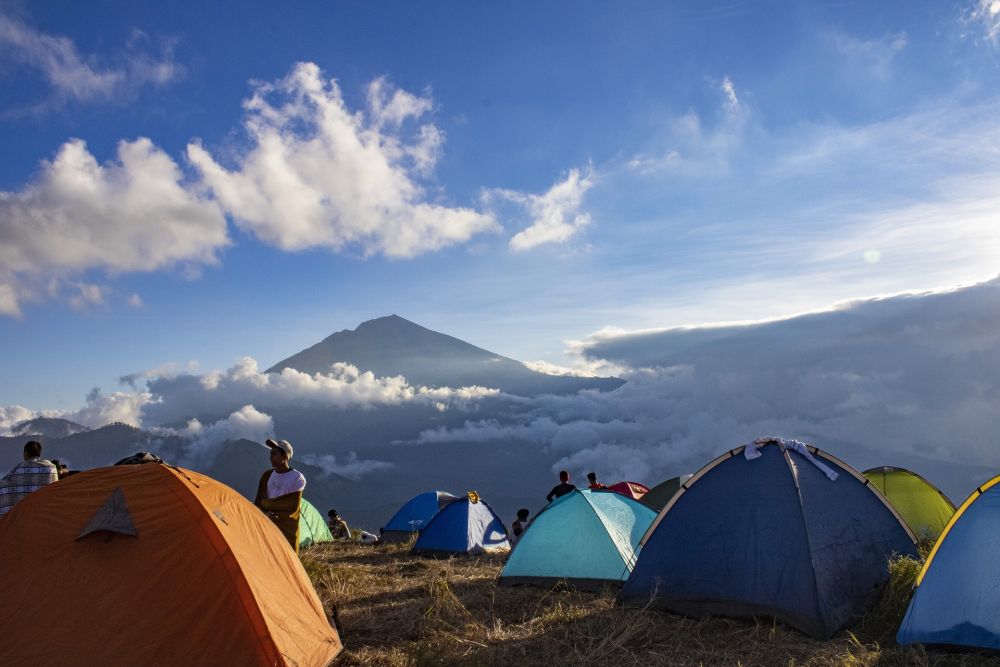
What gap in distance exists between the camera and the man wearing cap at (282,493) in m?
8.20

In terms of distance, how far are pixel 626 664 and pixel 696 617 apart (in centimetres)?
159

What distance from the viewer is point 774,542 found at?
23.1 feet

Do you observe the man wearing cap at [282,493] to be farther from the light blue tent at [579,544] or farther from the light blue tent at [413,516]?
the light blue tent at [413,516]

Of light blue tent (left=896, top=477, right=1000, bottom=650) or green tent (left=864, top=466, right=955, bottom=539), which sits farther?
green tent (left=864, top=466, right=955, bottom=539)

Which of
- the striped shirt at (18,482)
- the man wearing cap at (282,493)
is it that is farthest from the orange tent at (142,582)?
the striped shirt at (18,482)

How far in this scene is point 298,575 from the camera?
21.2 feet

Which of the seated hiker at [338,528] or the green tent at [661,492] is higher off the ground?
the green tent at [661,492]

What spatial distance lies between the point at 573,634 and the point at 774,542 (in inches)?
97.4

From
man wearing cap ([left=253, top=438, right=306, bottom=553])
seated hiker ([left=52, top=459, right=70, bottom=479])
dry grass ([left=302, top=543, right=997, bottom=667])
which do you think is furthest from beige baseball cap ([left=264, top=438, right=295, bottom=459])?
seated hiker ([left=52, top=459, right=70, bottom=479])

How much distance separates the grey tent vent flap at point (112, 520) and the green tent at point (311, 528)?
1254 centimetres

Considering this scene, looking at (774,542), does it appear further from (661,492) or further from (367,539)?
(367,539)

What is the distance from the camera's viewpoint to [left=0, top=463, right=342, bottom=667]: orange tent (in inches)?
191

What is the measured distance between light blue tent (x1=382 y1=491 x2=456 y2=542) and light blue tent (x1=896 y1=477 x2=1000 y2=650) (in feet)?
45.5

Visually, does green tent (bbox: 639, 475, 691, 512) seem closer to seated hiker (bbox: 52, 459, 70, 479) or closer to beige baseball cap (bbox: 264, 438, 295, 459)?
beige baseball cap (bbox: 264, 438, 295, 459)
